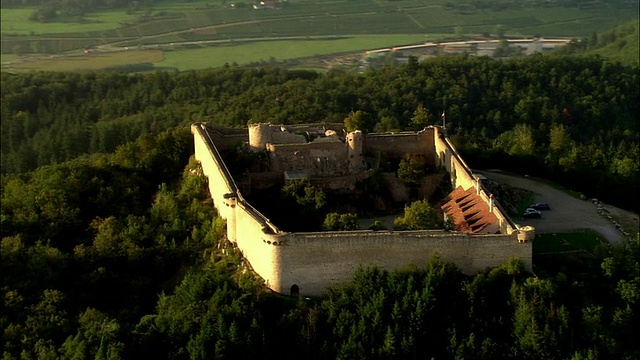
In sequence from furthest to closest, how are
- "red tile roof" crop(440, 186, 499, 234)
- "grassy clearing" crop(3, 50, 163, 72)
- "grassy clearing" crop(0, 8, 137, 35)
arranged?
"grassy clearing" crop(0, 8, 137, 35)
"grassy clearing" crop(3, 50, 163, 72)
"red tile roof" crop(440, 186, 499, 234)

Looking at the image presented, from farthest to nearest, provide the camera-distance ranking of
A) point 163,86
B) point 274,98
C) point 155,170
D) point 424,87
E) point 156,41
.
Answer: point 156,41, point 163,86, point 424,87, point 274,98, point 155,170

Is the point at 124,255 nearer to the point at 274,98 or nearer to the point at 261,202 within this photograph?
the point at 261,202

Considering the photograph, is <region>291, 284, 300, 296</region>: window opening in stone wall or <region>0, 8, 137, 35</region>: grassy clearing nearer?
<region>291, 284, 300, 296</region>: window opening in stone wall

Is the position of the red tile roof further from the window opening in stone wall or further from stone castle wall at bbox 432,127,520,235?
the window opening in stone wall

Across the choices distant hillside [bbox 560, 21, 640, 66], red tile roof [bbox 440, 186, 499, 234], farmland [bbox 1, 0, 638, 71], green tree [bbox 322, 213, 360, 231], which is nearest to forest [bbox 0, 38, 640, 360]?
green tree [bbox 322, 213, 360, 231]

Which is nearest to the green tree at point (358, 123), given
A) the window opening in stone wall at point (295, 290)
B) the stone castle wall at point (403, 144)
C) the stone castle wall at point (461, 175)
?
the stone castle wall at point (403, 144)

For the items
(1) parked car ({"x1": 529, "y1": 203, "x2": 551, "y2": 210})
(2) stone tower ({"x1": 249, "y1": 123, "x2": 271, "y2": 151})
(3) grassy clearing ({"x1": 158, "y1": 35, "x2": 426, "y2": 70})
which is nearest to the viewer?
(2) stone tower ({"x1": 249, "y1": 123, "x2": 271, "y2": 151})

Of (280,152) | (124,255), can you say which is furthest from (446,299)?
(124,255)

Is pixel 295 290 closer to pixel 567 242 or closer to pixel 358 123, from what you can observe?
pixel 567 242
